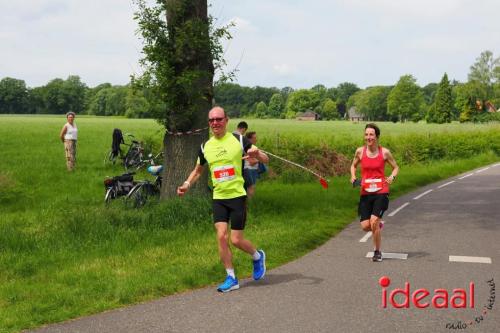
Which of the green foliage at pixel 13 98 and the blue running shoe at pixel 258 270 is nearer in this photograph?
the blue running shoe at pixel 258 270

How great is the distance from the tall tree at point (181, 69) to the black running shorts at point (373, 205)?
12.3 ft

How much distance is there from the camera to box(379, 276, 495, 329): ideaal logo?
543 cm

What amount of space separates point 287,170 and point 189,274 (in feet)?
37.5

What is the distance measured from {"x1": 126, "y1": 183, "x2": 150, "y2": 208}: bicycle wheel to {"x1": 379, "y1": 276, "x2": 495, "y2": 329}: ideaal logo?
19.5 feet

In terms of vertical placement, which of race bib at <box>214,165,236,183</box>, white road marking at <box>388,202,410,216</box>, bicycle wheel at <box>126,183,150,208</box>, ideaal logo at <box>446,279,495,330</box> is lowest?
white road marking at <box>388,202,410,216</box>

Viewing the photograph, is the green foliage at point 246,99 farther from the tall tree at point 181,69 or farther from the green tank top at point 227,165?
the green tank top at point 227,165

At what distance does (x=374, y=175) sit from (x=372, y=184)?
131 millimetres

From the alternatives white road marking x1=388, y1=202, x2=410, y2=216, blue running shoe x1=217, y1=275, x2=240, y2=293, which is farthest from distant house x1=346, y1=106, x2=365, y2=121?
blue running shoe x1=217, y1=275, x2=240, y2=293

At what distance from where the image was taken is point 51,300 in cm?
561

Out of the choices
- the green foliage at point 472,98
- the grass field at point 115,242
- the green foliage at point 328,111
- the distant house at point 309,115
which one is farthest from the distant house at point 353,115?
the grass field at point 115,242

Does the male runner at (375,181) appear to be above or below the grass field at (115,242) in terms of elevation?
above

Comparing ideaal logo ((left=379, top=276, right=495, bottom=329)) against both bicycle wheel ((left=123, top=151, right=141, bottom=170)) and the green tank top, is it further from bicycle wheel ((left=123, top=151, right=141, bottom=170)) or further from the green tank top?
bicycle wheel ((left=123, top=151, right=141, bottom=170))

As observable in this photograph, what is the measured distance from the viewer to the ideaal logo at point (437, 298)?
214 inches

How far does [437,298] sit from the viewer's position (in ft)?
18.7
